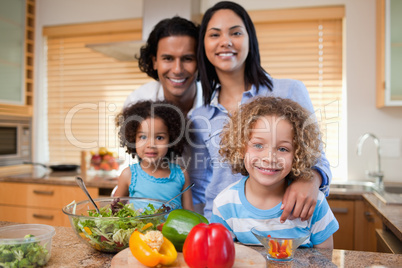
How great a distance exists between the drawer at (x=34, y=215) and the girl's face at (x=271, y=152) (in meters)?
1.87

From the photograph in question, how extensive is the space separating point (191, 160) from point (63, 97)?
219 cm

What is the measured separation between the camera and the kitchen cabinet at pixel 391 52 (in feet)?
7.65

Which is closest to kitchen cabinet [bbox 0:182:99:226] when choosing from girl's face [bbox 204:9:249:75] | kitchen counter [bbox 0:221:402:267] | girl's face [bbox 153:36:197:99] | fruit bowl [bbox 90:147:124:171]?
fruit bowl [bbox 90:147:124:171]

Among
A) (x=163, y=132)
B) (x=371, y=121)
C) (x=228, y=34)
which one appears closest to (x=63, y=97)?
(x=163, y=132)

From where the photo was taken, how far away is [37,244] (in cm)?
82

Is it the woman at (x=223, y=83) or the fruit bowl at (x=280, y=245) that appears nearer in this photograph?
the fruit bowl at (x=280, y=245)

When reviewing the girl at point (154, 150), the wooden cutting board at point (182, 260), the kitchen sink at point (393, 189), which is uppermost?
the girl at point (154, 150)

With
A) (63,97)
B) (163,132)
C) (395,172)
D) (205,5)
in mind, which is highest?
(205,5)

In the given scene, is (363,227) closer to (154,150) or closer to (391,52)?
(391,52)

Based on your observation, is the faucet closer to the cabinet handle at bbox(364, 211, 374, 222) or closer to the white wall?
the white wall

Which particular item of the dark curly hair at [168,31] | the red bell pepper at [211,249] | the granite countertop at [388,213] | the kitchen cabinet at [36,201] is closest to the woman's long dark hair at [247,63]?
the dark curly hair at [168,31]

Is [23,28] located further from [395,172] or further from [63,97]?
[395,172]

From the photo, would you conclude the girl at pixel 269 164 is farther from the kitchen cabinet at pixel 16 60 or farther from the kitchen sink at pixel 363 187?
the kitchen cabinet at pixel 16 60

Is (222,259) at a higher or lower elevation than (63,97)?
lower
